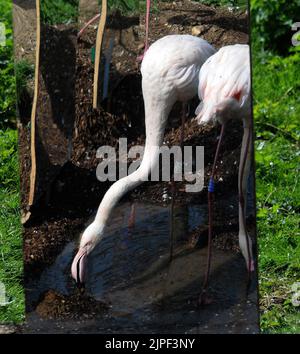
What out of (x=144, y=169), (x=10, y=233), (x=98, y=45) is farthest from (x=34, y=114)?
(x=10, y=233)

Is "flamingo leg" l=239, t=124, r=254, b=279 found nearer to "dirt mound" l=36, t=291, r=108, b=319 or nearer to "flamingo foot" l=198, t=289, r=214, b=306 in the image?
"flamingo foot" l=198, t=289, r=214, b=306

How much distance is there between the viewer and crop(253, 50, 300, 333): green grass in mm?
4086

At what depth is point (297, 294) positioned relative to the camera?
13.5 ft

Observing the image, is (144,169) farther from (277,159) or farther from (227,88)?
(277,159)

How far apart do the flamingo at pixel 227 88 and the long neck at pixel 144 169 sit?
0.15 m

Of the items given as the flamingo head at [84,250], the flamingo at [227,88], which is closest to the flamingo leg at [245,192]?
the flamingo at [227,88]

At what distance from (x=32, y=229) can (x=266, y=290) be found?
3.97ft

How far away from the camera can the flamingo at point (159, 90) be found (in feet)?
11.0

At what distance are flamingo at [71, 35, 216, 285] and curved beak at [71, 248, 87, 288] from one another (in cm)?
3

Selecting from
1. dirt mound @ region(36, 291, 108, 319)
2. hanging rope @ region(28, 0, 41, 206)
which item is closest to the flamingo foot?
dirt mound @ region(36, 291, 108, 319)

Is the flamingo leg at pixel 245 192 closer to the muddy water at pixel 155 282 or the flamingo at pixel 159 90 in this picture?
the muddy water at pixel 155 282

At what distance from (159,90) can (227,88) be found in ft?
0.80

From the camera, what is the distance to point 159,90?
338cm

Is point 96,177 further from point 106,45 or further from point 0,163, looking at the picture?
point 0,163
